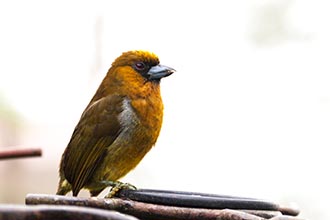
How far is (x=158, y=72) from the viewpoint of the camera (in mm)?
3594

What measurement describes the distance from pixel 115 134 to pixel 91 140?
0.34 ft

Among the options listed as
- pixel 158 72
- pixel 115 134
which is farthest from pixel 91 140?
pixel 158 72

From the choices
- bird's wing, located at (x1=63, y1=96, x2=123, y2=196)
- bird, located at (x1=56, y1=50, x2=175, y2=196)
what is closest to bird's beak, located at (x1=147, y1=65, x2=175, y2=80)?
bird, located at (x1=56, y1=50, x2=175, y2=196)

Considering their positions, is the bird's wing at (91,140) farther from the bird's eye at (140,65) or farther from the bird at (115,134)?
the bird's eye at (140,65)

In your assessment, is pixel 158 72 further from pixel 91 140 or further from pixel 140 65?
pixel 91 140

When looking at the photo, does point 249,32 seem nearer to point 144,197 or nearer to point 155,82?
point 155,82

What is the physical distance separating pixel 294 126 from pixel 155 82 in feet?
15.3

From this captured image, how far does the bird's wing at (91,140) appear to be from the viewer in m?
3.32

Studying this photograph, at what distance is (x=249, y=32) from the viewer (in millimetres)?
9789

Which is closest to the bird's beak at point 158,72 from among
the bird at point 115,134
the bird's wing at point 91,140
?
the bird at point 115,134

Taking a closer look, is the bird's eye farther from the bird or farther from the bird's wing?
the bird's wing

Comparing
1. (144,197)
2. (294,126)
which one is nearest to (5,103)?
(294,126)

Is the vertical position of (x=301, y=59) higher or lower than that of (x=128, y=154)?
higher

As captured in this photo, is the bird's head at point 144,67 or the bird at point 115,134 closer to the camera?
the bird at point 115,134
